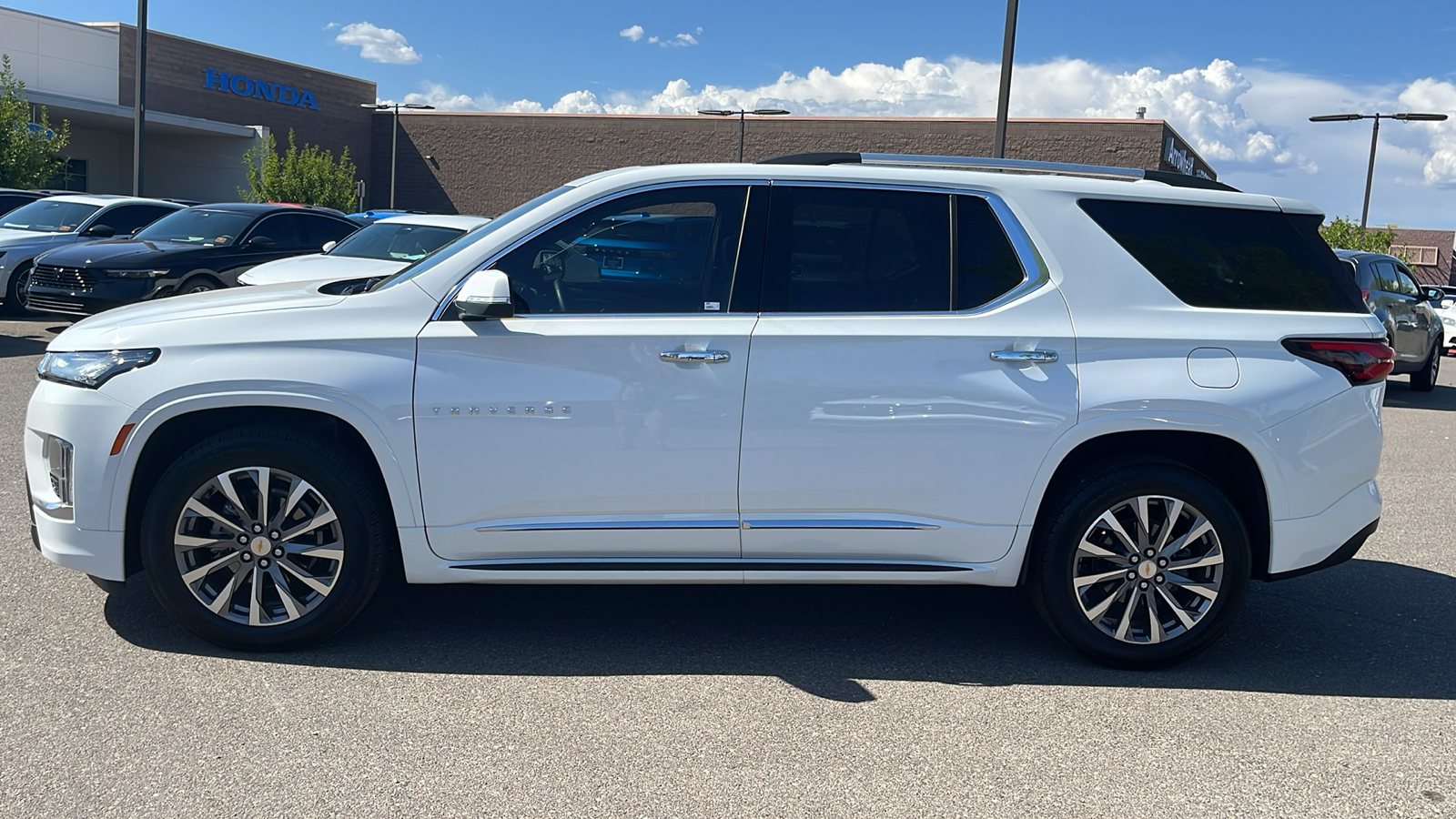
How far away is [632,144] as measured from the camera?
51.9 meters

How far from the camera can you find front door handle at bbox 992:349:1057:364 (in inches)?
165

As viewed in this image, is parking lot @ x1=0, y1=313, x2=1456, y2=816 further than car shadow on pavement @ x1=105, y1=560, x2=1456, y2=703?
No

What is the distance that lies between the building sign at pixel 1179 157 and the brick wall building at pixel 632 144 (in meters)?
0.08

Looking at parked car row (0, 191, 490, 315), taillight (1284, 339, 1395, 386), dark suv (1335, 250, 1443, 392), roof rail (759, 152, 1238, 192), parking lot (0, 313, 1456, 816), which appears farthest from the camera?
dark suv (1335, 250, 1443, 392)

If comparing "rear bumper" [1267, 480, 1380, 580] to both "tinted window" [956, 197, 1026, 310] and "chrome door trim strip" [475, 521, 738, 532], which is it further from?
"chrome door trim strip" [475, 521, 738, 532]

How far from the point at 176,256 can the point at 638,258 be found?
420 inches

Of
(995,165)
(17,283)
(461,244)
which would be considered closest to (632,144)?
(17,283)

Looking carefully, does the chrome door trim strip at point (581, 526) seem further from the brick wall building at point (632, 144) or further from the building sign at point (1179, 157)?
the brick wall building at point (632, 144)

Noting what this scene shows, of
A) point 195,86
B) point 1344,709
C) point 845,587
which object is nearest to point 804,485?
point 845,587

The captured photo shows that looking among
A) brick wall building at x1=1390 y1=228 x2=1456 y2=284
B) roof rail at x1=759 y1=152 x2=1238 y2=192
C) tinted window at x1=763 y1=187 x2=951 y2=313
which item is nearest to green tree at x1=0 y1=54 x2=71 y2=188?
roof rail at x1=759 y1=152 x2=1238 y2=192

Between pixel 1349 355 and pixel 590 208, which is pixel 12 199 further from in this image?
pixel 1349 355

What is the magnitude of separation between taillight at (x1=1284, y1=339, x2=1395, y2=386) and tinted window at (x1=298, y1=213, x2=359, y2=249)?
490 inches

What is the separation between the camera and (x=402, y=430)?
13.4 feet

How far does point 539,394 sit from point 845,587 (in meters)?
1.92
